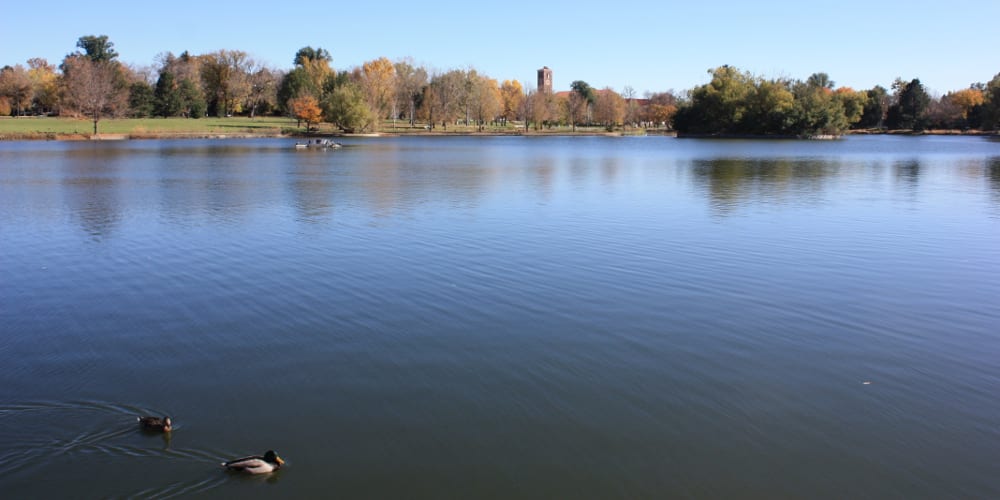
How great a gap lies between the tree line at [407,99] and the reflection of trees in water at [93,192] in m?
45.4

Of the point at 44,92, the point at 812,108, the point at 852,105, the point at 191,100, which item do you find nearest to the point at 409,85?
the point at 191,100

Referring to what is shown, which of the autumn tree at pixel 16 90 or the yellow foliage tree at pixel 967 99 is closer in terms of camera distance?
the autumn tree at pixel 16 90

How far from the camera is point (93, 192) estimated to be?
2627 centimetres

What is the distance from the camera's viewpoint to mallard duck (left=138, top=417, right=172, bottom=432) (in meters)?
6.43

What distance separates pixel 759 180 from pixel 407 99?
91605mm

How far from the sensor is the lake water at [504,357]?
5.90 meters

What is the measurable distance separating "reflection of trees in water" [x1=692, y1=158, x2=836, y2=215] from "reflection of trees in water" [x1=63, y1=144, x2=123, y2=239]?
1759 cm

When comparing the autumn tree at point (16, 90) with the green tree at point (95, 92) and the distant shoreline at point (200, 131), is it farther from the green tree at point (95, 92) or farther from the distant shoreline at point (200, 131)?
the green tree at point (95, 92)

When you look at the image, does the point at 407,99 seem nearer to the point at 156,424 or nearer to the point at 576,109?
the point at 576,109

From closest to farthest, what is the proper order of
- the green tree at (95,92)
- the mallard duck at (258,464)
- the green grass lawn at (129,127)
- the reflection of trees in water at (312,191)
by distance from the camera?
1. the mallard duck at (258,464)
2. the reflection of trees in water at (312,191)
3. the green grass lawn at (129,127)
4. the green tree at (95,92)

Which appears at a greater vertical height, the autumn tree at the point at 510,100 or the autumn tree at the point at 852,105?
the autumn tree at the point at 510,100

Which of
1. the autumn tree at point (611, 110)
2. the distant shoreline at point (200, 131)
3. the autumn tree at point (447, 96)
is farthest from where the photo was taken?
the autumn tree at point (611, 110)

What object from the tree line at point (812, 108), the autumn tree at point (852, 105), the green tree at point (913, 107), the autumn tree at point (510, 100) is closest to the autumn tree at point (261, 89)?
the autumn tree at point (510, 100)

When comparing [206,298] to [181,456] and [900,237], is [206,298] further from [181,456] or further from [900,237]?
[900,237]
